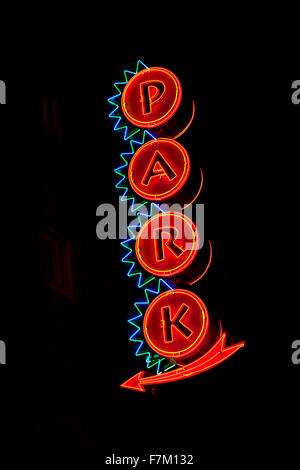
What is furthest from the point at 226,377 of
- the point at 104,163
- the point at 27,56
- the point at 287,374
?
the point at 27,56

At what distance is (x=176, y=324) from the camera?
271 inches

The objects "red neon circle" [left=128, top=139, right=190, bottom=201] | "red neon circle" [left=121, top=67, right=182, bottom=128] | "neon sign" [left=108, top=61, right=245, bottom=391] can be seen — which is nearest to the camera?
"neon sign" [left=108, top=61, right=245, bottom=391]

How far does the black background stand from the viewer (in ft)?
23.2

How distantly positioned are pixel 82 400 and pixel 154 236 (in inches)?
106

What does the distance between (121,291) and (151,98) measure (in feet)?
11.0

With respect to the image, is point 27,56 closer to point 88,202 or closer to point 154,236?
point 88,202

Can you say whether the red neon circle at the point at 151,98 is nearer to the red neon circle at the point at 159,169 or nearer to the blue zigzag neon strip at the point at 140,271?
the blue zigzag neon strip at the point at 140,271

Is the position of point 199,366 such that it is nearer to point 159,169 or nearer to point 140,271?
point 140,271

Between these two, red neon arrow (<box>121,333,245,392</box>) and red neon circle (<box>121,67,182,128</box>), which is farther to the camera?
red neon circle (<box>121,67,182,128</box>)

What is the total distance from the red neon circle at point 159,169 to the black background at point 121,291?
0.83 meters

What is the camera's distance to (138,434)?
713 centimetres

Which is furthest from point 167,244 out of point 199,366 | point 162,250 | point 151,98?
point 151,98

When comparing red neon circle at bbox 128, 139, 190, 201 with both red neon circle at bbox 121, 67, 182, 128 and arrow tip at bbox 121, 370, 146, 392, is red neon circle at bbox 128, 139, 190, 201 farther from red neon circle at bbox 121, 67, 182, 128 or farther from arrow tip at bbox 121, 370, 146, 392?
arrow tip at bbox 121, 370, 146, 392

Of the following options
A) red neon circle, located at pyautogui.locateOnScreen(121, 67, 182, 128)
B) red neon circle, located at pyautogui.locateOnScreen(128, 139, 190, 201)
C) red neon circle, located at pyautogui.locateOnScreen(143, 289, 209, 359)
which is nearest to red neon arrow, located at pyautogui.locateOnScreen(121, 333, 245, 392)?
red neon circle, located at pyautogui.locateOnScreen(143, 289, 209, 359)
